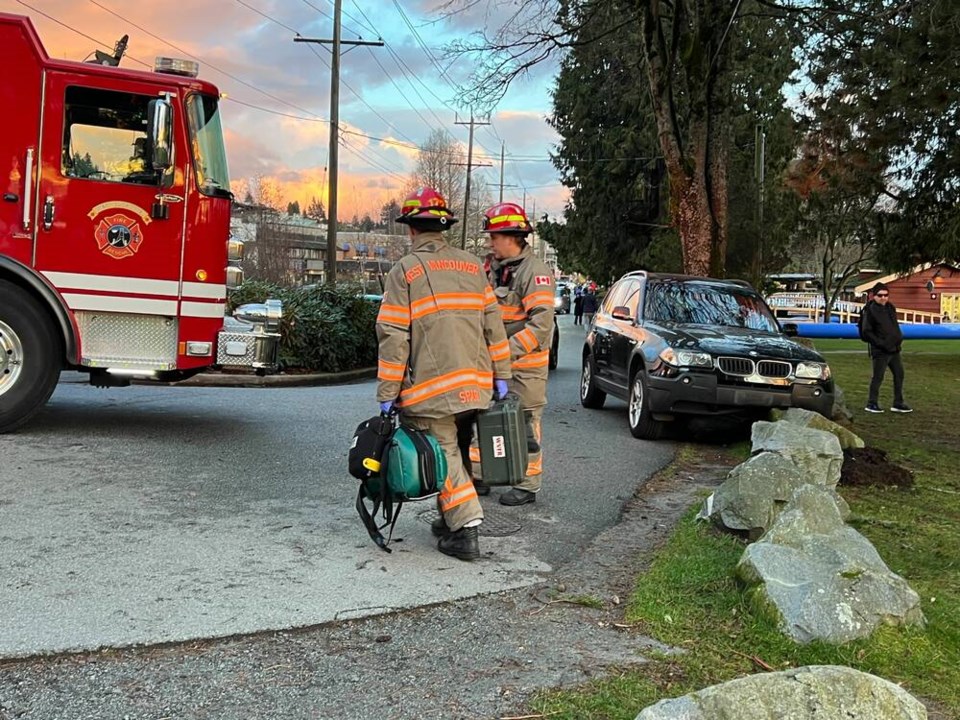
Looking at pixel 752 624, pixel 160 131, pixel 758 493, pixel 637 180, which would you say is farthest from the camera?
pixel 637 180

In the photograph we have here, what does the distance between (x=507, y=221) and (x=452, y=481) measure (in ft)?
6.70

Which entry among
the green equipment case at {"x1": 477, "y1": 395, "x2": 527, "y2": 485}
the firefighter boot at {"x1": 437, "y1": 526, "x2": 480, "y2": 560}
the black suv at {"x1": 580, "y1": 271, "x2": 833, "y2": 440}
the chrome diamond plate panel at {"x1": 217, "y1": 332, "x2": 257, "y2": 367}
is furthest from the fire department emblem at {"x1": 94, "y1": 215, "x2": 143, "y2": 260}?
the black suv at {"x1": 580, "y1": 271, "x2": 833, "y2": 440}

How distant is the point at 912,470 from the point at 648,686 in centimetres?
548

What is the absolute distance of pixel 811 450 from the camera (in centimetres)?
625

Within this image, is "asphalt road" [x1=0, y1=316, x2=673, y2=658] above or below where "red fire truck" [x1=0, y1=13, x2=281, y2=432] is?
below

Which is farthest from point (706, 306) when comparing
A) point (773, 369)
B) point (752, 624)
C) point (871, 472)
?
point (752, 624)

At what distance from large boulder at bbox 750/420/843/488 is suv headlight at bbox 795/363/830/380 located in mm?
2599

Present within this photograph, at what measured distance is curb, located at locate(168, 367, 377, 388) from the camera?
12820 millimetres

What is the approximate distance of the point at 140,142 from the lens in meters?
7.62

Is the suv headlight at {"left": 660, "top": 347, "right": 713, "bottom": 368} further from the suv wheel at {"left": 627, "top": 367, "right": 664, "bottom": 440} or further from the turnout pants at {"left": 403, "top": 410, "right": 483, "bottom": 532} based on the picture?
the turnout pants at {"left": 403, "top": 410, "right": 483, "bottom": 532}

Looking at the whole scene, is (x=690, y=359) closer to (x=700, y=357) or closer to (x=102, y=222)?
(x=700, y=357)

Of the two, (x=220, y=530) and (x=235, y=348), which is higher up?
(x=235, y=348)

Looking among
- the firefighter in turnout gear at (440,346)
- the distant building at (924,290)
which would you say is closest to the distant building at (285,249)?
the firefighter in turnout gear at (440,346)

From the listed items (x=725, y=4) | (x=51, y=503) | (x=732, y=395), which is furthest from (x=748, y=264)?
(x=51, y=503)
